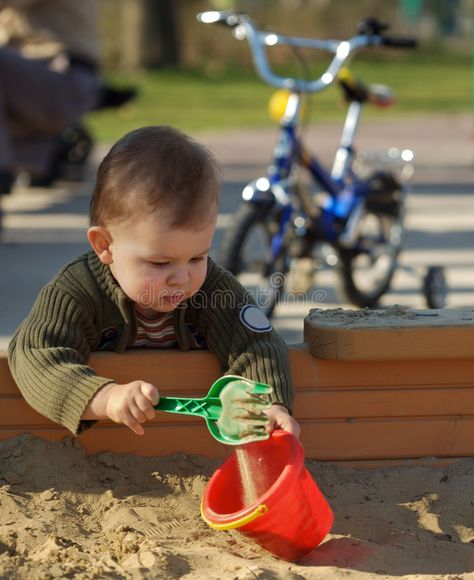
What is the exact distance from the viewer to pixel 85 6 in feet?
24.6

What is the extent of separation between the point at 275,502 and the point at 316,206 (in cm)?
240

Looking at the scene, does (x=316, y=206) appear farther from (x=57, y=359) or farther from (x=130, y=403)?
(x=130, y=403)

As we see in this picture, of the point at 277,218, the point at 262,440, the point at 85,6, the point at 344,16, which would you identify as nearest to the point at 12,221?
the point at 85,6

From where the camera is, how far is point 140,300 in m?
2.74

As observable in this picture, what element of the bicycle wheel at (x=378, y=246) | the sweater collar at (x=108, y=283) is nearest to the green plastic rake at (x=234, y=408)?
the sweater collar at (x=108, y=283)

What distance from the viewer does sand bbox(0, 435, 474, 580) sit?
2.38m

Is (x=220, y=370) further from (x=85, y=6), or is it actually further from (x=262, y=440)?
(x=85, y=6)

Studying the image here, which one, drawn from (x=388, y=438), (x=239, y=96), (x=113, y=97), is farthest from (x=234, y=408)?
(x=239, y=96)

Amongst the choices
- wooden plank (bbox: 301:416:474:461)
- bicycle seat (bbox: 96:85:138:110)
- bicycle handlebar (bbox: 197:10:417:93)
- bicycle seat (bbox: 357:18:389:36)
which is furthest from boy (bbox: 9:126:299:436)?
bicycle seat (bbox: 96:85:138:110)

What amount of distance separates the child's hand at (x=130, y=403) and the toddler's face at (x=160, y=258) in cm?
23

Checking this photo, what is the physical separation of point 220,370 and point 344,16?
2738cm

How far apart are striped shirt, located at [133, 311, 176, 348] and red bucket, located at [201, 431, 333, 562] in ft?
1.39

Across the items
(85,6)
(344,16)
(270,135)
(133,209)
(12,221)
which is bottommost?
(344,16)

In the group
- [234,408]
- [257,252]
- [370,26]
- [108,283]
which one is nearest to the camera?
[234,408]
